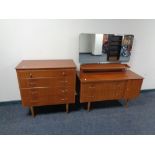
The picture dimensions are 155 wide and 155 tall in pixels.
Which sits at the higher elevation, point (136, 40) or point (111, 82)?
point (136, 40)

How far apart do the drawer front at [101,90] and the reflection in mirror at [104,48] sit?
0.56 metres

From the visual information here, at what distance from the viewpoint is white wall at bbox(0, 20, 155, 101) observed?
7.20ft

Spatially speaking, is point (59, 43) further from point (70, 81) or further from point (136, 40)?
point (136, 40)

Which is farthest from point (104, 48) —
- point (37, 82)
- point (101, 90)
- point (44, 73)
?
point (37, 82)

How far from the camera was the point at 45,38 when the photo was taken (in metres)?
2.32

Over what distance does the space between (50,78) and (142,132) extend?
1.64 m

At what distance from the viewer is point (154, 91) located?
11.0 feet

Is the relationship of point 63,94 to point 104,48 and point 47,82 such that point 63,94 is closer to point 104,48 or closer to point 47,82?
point 47,82

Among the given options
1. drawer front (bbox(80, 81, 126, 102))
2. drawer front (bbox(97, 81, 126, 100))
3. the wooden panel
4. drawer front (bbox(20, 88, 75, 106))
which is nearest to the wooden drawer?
drawer front (bbox(20, 88, 75, 106))

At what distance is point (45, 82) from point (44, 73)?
15 centimetres

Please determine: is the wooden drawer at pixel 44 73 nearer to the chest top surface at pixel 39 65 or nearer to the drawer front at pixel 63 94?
the chest top surface at pixel 39 65

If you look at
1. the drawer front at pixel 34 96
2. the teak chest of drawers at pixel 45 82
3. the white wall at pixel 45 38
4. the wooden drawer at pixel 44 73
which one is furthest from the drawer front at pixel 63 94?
the white wall at pixel 45 38

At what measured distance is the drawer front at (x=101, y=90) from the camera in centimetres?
228
